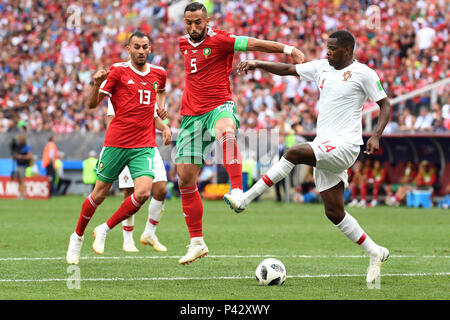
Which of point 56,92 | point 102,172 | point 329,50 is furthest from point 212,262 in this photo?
point 56,92

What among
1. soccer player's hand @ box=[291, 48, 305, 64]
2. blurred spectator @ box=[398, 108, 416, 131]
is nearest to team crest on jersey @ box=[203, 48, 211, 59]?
soccer player's hand @ box=[291, 48, 305, 64]

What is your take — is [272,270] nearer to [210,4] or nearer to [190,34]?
[190,34]

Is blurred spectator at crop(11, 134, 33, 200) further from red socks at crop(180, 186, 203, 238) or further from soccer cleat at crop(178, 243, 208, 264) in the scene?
soccer cleat at crop(178, 243, 208, 264)

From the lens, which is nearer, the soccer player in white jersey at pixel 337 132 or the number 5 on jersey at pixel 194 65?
the soccer player in white jersey at pixel 337 132

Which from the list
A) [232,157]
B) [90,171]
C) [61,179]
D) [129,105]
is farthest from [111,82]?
[61,179]

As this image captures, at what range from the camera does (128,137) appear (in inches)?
392

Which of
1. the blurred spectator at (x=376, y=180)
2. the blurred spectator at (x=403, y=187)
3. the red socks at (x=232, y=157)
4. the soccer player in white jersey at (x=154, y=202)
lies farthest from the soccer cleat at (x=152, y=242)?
the blurred spectator at (x=403, y=187)

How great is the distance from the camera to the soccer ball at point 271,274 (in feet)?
26.6

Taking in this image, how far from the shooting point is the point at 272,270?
810 cm

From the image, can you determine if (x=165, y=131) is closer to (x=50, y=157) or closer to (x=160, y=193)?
(x=160, y=193)

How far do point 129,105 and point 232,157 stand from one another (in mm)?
1877

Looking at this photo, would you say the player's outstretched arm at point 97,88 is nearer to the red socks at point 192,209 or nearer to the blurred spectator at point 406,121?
the red socks at point 192,209
